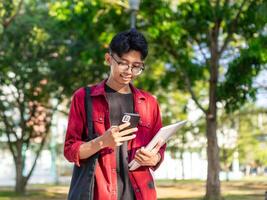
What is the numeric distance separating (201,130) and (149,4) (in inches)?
725

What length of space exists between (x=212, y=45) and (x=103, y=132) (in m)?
14.5

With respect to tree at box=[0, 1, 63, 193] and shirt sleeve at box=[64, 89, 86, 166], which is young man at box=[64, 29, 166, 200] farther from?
tree at box=[0, 1, 63, 193]

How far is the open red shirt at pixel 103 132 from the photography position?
2.55 meters

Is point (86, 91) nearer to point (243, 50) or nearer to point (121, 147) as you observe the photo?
point (121, 147)

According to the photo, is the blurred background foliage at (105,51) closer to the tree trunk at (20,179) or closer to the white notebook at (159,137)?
the tree trunk at (20,179)

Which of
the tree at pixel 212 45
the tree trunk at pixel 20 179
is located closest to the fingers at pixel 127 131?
the tree at pixel 212 45

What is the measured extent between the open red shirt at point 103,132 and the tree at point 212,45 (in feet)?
37.0

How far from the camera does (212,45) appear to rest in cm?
1675

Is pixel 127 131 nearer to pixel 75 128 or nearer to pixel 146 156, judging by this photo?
pixel 146 156

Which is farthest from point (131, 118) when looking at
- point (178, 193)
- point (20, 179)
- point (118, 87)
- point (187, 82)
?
point (20, 179)

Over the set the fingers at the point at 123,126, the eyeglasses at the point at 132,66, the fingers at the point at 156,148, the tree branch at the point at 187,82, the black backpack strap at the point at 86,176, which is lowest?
the black backpack strap at the point at 86,176

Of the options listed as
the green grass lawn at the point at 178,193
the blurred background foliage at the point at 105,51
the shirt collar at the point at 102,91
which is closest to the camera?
the shirt collar at the point at 102,91

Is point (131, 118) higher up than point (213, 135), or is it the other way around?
point (213, 135)

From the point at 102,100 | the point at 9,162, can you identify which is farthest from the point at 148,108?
the point at 9,162
